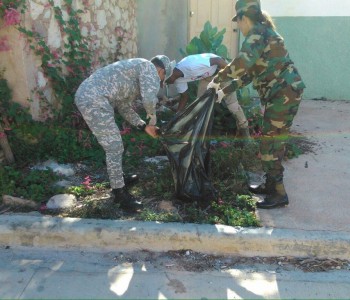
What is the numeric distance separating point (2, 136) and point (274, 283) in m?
2.98

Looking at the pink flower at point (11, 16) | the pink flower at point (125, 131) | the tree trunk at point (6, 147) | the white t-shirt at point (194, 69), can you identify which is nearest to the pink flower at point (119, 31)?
the pink flower at point (125, 131)

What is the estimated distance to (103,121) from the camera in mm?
3248

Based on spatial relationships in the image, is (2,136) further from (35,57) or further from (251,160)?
(251,160)

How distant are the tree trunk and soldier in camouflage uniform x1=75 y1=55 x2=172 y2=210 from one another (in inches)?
50.7

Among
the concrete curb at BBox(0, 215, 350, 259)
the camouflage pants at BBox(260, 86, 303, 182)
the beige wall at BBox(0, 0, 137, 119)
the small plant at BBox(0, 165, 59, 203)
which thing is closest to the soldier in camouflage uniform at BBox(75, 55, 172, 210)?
the concrete curb at BBox(0, 215, 350, 259)

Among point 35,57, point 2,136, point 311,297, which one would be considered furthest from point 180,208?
point 35,57

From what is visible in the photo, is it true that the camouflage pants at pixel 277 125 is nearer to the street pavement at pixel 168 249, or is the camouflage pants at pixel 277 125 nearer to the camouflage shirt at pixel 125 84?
the street pavement at pixel 168 249

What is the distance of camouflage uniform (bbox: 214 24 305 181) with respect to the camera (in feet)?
10.9

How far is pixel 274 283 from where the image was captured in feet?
9.15

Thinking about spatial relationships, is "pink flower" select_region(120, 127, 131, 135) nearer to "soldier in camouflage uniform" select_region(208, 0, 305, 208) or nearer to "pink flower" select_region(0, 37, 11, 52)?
"pink flower" select_region(0, 37, 11, 52)

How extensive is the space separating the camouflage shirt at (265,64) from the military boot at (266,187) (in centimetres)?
73

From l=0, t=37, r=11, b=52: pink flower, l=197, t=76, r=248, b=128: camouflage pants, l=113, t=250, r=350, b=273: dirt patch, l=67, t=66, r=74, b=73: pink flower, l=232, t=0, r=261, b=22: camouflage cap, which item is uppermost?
l=232, t=0, r=261, b=22: camouflage cap

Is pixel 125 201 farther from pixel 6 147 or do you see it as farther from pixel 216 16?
pixel 216 16

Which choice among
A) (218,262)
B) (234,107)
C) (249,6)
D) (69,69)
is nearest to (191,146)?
(218,262)
